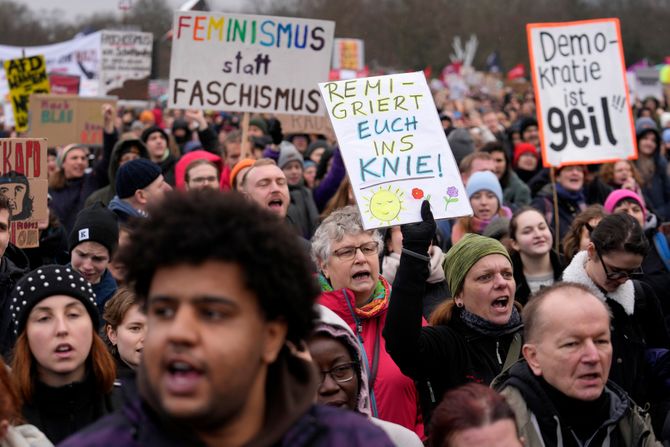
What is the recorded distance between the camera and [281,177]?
644 cm

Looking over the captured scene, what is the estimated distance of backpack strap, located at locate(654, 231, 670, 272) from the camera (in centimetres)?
735

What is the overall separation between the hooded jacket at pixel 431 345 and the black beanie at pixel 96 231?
2.15m

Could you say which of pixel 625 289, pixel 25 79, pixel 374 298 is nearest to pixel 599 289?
pixel 625 289

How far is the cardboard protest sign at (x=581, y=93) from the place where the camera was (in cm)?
823

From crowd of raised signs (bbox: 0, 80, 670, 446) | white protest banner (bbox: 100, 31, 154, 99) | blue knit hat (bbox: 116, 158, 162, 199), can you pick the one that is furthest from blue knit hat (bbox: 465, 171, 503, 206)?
white protest banner (bbox: 100, 31, 154, 99)

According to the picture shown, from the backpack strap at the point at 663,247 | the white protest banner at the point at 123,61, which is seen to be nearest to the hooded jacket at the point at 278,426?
the backpack strap at the point at 663,247

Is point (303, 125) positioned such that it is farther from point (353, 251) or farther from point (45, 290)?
point (45, 290)

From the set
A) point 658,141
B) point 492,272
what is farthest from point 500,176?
point 492,272

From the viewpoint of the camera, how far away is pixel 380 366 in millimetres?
4621

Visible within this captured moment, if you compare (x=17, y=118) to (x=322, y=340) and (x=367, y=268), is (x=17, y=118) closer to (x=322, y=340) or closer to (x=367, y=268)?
(x=367, y=268)

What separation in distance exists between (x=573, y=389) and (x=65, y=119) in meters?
8.40

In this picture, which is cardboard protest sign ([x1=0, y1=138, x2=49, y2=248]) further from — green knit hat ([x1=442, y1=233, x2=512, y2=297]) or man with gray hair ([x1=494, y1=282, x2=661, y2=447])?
man with gray hair ([x1=494, y1=282, x2=661, y2=447])

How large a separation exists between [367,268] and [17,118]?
835 centimetres

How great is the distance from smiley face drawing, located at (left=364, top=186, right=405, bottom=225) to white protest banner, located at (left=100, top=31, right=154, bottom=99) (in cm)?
1127
